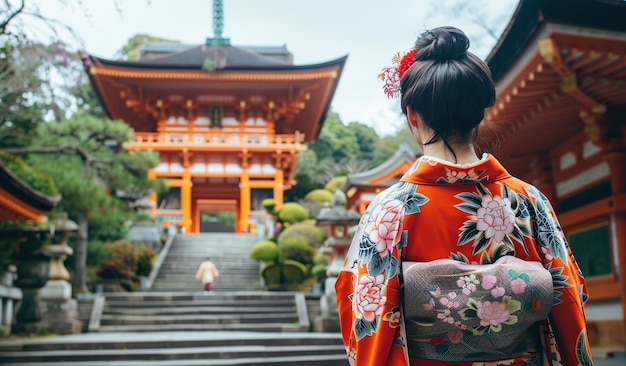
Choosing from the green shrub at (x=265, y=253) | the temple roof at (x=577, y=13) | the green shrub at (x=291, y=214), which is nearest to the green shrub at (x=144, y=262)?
the green shrub at (x=265, y=253)

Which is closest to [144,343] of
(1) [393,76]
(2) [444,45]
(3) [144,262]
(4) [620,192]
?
(4) [620,192]

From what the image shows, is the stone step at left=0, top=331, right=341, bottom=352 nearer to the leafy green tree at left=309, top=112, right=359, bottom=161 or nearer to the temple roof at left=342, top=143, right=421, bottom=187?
the temple roof at left=342, top=143, right=421, bottom=187

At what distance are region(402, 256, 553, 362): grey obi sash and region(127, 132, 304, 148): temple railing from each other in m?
24.0

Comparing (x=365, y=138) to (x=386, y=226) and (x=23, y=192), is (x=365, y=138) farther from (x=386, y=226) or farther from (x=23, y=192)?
(x=386, y=226)

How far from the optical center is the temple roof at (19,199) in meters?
8.40

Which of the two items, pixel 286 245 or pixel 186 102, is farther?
pixel 186 102

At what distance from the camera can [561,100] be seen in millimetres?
6664

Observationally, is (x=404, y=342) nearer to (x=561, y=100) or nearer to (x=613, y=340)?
(x=561, y=100)

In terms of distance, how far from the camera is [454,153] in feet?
6.04

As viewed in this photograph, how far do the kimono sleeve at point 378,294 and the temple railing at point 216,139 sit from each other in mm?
23882

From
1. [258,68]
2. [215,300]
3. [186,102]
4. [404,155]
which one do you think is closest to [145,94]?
[186,102]

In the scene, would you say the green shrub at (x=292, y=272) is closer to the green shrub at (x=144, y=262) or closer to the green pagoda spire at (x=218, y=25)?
the green shrub at (x=144, y=262)

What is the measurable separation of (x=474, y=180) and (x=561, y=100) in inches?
211

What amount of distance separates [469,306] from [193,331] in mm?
10904
